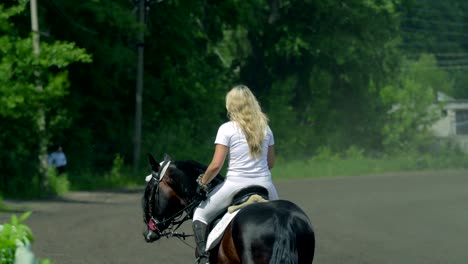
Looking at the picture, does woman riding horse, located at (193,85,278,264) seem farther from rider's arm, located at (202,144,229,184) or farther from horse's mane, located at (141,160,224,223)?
horse's mane, located at (141,160,224,223)

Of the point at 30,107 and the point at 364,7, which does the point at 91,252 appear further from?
the point at 364,7

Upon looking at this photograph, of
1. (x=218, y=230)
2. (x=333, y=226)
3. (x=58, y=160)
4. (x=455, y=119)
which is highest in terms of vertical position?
(x=218, y=230)

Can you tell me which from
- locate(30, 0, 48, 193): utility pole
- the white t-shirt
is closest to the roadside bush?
the white t-shirt

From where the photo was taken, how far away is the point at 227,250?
23.9 feet

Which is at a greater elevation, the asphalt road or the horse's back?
the horse's back

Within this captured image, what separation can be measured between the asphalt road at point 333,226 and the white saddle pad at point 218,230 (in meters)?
3.47

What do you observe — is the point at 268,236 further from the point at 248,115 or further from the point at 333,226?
the point at 333,226

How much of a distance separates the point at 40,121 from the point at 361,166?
21.5 m

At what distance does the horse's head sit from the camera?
8.38 m

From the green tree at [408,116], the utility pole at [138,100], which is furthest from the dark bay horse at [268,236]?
the green tree at [408,116]

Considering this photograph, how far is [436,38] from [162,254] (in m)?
81.9

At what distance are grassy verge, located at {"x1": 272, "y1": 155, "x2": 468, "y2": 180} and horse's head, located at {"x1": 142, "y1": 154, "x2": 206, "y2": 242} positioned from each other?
30.6 m

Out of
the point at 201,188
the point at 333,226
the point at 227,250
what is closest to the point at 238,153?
the point at 201,188

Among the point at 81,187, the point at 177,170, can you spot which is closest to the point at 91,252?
the point at 177,170
